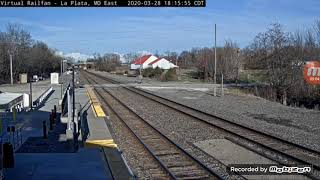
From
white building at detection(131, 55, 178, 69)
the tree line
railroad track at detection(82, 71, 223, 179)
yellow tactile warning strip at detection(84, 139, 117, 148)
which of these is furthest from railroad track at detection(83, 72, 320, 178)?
white building at detection(131, 55, 178, 69)

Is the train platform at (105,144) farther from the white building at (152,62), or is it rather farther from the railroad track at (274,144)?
the white building at (152,62)

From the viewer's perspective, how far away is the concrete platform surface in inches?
394

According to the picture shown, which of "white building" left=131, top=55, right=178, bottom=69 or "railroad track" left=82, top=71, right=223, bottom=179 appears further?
"white building" left=131, top=55, right=178, bottom=69

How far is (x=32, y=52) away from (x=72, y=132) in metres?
78.5

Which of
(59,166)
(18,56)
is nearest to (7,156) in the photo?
(59,166)

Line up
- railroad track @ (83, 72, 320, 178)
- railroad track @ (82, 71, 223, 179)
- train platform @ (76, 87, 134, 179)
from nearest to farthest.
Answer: train platform @ (76, 87, 134, 179) < railroad track @ (82, 71, 223, 179) < railroad track @ (83, 72, 320, 178)

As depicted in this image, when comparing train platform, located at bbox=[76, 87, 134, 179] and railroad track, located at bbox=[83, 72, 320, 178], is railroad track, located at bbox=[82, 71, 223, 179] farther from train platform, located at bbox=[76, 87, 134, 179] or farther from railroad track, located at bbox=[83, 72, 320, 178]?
railroad track, located at bbox=[83, 72, 320, 178]

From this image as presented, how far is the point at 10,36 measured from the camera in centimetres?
8494

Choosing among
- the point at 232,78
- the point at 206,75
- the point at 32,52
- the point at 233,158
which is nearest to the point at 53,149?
the point at 233,158

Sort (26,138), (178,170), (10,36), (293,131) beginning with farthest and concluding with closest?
(10,36) → (293,131) → (26,138) → (178,170)

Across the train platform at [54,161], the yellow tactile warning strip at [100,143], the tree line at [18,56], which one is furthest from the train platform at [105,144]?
the tree line at [18,56]

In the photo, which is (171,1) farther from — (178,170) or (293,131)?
(293,131)

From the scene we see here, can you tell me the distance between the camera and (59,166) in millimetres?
11109

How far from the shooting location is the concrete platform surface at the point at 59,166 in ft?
32.9
